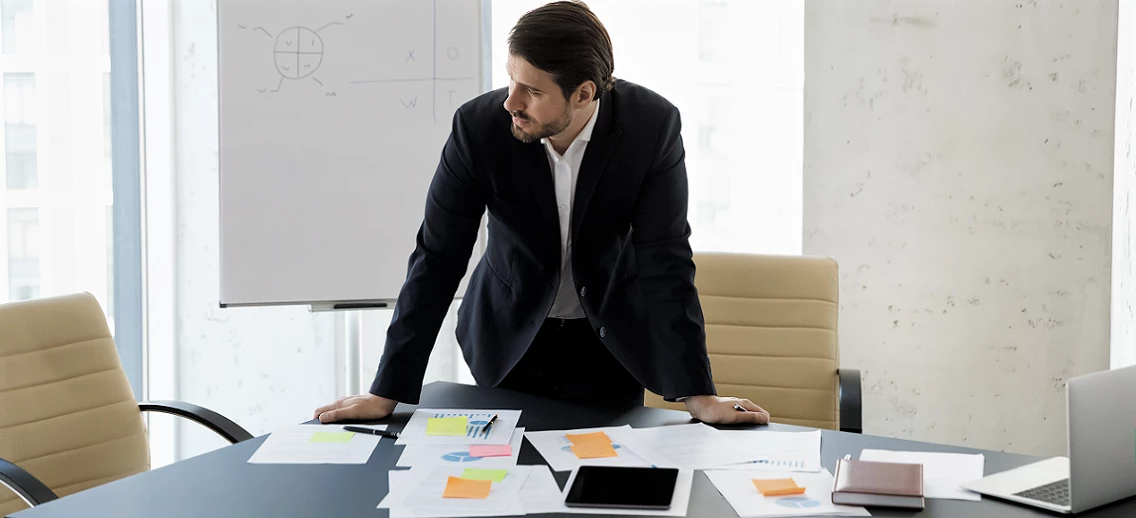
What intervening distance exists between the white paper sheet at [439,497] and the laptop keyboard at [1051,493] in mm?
734

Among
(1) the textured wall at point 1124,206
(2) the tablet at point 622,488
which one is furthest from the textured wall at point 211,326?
(1) the textured wall at point 1124,206

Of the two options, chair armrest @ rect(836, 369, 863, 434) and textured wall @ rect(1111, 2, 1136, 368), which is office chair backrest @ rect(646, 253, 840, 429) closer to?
chair armrest @ rect(836, 369, 863, 434)

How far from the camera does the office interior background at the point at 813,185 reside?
9.64 ft

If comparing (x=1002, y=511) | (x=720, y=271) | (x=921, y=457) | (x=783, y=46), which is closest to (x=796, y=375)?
(x=720, y=271)

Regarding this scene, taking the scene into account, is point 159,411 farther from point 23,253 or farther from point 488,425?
point 23,253

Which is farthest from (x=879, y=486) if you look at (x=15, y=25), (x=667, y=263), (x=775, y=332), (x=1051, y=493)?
(x=15, y=25)

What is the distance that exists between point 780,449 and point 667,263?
466mm

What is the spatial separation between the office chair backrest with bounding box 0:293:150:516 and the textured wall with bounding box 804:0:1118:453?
2092 millimetres

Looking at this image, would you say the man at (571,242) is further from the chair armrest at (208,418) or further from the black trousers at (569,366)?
the chair armrest at (208,418)

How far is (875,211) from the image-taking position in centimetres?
311

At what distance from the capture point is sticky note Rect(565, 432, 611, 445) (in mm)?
1673

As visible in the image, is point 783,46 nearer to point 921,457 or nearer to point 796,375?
point 796,375

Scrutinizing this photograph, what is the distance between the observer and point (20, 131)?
2914mm

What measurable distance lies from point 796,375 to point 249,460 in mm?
1373
